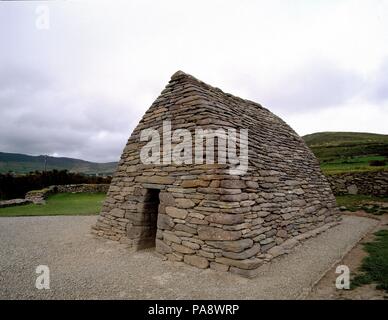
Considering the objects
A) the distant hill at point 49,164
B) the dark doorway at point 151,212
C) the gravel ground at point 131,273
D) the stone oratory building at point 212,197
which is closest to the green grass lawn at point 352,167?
the stone oratory building at point 212,197

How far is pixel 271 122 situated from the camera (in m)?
10.7

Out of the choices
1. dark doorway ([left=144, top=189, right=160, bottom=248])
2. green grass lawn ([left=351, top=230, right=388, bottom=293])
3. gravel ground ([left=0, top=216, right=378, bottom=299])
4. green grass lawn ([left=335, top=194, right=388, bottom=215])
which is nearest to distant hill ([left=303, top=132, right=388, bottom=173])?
green grass lawn ([left=335, top=194, right=388, bottom=215])

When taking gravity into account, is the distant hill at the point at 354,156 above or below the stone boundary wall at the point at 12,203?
above

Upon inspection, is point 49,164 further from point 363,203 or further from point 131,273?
point 131,273

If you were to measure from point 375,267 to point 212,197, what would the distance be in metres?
3.96

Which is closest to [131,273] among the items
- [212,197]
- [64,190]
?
[212,197]

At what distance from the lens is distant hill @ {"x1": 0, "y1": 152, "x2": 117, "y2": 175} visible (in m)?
115

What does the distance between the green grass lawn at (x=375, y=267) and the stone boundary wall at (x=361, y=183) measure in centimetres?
983

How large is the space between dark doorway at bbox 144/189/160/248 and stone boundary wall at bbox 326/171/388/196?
15055mm

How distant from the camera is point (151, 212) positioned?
799 centimetres

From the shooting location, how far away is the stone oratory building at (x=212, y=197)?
6.01m

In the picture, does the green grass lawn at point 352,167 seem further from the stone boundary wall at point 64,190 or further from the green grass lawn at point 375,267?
the stone boundary wall at point 64,190

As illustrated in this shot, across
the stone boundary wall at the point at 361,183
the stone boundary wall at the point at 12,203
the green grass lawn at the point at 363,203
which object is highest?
the stone boundary wall at the point at 361,183
